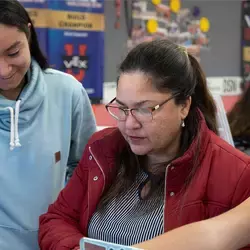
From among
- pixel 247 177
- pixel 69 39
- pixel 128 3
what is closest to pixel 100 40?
pixel 69 39

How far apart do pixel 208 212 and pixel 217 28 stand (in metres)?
2.38

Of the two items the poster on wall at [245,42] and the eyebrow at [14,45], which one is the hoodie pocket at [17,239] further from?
the poster on wall at [245,42]

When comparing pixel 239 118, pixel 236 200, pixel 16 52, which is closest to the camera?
pixel 236 200

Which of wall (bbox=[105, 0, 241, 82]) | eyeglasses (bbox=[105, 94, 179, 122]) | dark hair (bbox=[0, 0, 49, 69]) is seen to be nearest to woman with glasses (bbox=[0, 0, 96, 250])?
dark hair (bbox=[0, 0, 49, 69])

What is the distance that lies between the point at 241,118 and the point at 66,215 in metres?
1.25

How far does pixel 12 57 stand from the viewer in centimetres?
129

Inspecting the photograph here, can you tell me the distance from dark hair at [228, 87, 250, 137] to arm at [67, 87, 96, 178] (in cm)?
87

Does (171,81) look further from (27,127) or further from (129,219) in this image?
(27,127)

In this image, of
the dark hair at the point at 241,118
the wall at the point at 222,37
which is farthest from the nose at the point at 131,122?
the wall at the point at 222,37

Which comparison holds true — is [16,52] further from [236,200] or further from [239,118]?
[239,118]

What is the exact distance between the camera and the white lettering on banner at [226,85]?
3.23 meters

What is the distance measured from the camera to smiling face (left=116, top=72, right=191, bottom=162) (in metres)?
1.06

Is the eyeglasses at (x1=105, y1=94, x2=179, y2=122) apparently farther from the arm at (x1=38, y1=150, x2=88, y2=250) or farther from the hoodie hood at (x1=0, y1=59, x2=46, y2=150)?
the hoodie hood at (x1=0, y1=59, x2=46, y2=150)

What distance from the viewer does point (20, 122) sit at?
138 cm
